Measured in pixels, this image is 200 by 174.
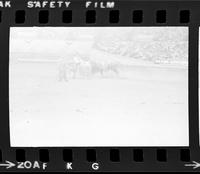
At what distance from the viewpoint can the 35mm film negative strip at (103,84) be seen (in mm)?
1823

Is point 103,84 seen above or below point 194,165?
above

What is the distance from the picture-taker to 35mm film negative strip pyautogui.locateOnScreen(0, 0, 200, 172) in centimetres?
182

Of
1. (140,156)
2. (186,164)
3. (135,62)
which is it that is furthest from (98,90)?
(186,164)

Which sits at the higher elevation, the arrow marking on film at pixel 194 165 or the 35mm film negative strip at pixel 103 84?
the 35mm film negative strip at pixel 103 84

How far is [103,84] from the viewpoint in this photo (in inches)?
72.2

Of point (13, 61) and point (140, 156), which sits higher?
point (13, 61)

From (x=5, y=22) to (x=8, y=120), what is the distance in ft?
1.27

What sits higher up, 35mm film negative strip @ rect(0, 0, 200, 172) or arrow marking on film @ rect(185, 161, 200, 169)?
35mm film negative strip @ rect(0, 0, 200, 172)

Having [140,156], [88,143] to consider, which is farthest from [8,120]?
[140,156]

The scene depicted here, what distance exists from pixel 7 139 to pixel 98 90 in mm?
408

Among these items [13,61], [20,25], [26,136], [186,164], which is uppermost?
[20,25]

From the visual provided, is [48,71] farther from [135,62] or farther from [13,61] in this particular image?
[135,62]

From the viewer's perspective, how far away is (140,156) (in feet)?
6.10

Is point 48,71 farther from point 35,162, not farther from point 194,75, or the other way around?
point 194,75
